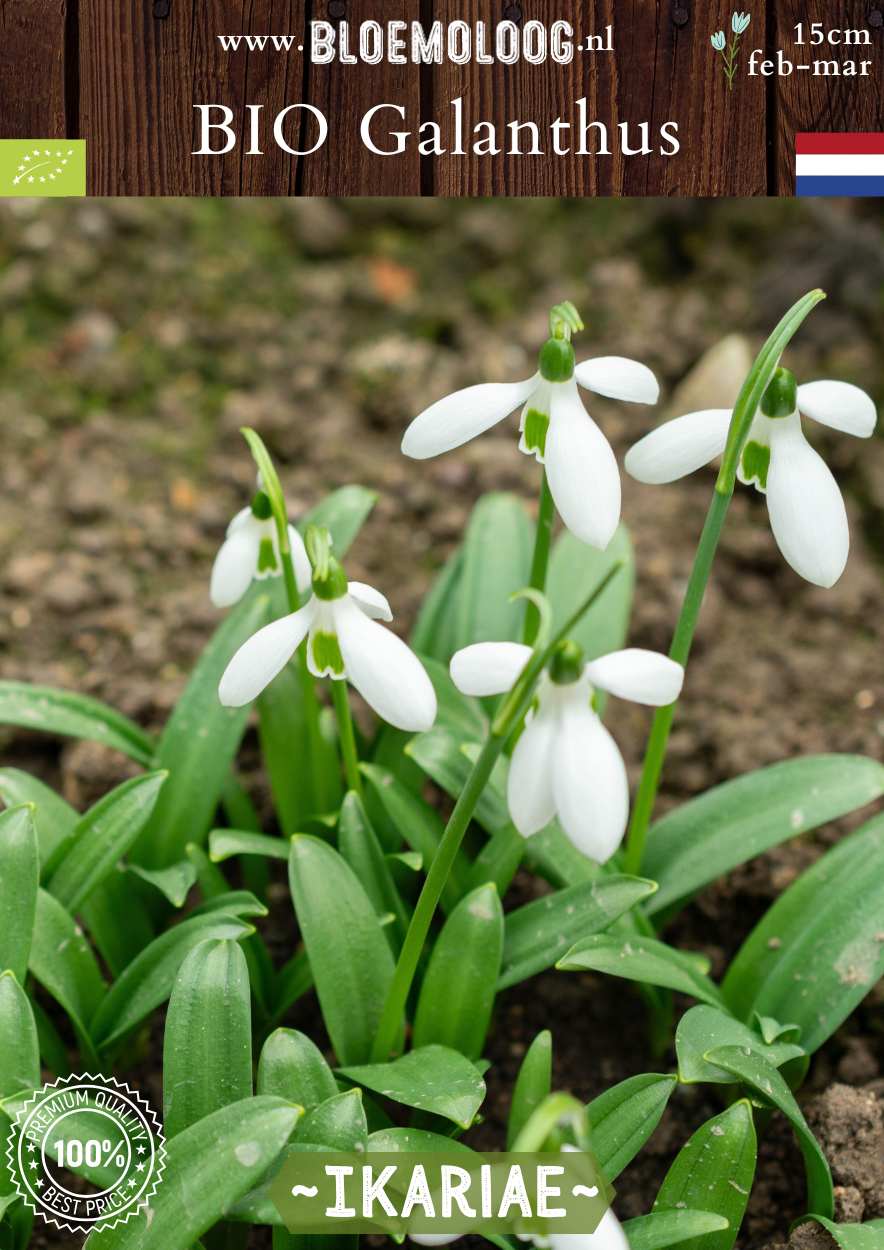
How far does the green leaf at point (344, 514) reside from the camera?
2.13 meters

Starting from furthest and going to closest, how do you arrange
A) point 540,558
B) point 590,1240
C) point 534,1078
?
point 540,558 < point 534,1078 < point 590,1240

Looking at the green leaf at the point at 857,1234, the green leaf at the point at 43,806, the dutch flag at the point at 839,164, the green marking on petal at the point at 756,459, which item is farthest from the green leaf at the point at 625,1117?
the dutch flag at the point at 839,164

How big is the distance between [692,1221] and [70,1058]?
1.01m

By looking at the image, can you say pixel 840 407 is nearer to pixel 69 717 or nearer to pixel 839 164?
pixel 839 164

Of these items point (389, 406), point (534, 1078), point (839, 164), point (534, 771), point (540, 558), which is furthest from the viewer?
point (389, 406)

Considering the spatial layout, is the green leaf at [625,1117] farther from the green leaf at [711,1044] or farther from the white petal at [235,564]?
the white petal at [235,564]

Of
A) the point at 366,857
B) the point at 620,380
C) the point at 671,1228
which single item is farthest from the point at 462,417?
the point at 671,1228

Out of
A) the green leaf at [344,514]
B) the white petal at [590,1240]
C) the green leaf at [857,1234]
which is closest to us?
the white petal at [590,1240]

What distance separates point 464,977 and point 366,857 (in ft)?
0.73

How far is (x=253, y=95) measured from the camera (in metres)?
2.02

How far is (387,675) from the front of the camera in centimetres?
137

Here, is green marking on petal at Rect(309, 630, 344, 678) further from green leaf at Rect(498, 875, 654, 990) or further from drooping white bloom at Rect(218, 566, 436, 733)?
green leaf at Rect(498, 875, 654, 990)

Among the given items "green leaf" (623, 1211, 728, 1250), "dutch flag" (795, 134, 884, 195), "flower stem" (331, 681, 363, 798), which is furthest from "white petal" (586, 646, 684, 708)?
"dutch flag" (795, 134, 884, 195)

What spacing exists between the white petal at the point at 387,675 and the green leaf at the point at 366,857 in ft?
1.35
